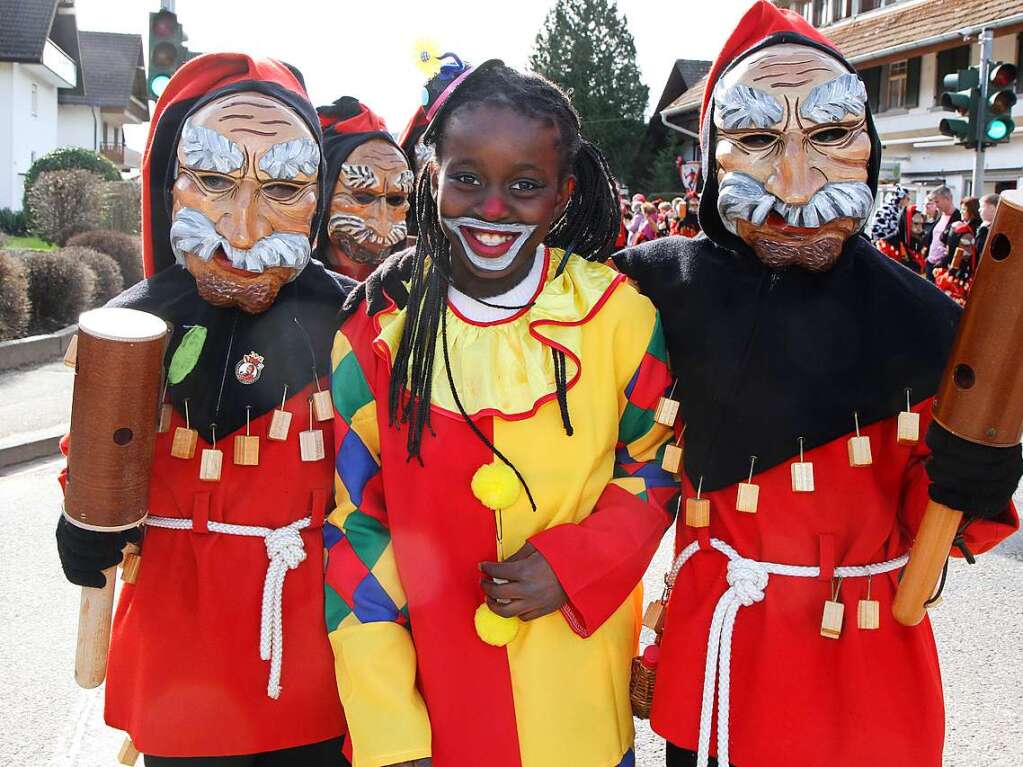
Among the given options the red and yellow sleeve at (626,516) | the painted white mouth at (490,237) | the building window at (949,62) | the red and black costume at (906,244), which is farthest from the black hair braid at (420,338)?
the building window at (949,62)

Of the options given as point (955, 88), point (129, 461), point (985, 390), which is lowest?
point (129, 461)

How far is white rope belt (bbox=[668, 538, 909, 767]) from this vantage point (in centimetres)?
207

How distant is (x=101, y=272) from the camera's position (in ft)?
44.8

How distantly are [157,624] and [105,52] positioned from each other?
44692 mm

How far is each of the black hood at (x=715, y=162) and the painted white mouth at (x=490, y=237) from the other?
0.49 metres

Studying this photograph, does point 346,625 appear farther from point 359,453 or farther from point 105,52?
point 105,52

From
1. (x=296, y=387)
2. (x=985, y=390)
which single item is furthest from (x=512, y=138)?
(x=985, y=390)

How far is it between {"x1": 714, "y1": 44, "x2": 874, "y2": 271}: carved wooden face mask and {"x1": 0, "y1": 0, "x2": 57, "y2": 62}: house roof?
31.1 meters

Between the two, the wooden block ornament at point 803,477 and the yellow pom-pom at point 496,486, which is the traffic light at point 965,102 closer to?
the wooden block ornament at point 803,477

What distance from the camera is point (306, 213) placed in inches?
94.4

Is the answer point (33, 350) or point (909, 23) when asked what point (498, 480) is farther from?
point (909, 23)

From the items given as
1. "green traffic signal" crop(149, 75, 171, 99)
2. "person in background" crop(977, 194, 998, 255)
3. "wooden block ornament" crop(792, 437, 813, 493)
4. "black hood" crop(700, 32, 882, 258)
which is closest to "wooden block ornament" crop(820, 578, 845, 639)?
"wooden block ornament" crop(792, 437, 813, 493)

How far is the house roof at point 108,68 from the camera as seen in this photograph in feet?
127

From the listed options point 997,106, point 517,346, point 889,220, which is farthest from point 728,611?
point 889,220
